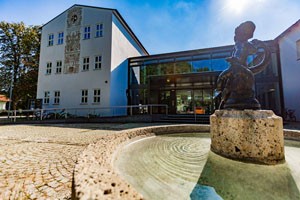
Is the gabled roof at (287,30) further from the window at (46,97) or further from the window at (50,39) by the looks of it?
the window at (50,39)

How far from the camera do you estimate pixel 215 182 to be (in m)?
1.54

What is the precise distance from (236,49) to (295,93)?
11.2 m

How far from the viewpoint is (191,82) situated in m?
13.0

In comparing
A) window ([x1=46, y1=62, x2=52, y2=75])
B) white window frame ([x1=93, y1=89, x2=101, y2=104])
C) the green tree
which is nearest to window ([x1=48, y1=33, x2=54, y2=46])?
window ([x1=46, y1=62, x2=52, y2=75])

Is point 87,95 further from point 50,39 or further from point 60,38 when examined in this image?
point 50,39

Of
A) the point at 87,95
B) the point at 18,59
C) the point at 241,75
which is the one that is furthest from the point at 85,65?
the point at 241,75

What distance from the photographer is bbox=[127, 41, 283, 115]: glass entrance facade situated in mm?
11820

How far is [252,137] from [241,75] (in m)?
1.31

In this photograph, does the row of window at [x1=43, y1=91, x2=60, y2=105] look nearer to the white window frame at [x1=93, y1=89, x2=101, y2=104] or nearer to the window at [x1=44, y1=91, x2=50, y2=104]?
the window at [x1=44, y1=91, x2=50, y2=104]

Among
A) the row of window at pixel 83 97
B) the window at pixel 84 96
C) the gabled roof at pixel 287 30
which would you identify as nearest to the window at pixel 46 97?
the row of window at pixel 83 97

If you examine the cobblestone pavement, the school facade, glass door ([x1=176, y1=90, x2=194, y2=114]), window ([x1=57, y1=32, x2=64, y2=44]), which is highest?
window ([x1=57, y1=32, x2=64, y2=44])

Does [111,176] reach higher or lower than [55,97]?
lower

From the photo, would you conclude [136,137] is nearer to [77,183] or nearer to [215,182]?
[215,182]

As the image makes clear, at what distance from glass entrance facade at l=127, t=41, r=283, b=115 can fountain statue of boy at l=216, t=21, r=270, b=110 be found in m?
8.25
